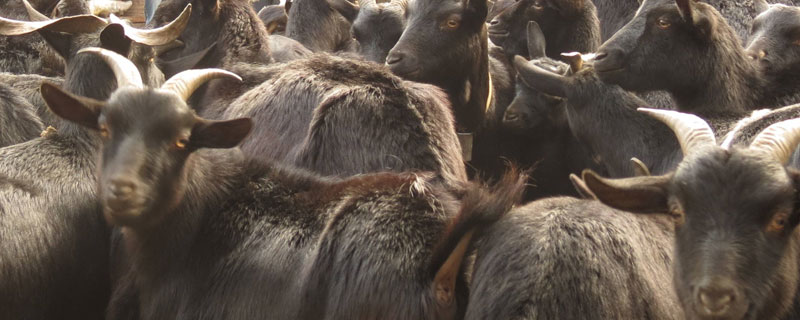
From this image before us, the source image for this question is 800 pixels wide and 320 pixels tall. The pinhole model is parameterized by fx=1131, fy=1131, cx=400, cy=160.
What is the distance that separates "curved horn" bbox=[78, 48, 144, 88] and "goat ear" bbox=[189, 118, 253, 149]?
516mm

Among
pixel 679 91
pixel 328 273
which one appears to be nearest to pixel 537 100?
pixel 679 91

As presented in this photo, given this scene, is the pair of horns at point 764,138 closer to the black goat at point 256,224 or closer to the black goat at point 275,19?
the black goat at point 256,224

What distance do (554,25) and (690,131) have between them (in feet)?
14.0

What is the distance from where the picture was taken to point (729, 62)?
22.1ft

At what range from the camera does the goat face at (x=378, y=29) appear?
28.1 feet

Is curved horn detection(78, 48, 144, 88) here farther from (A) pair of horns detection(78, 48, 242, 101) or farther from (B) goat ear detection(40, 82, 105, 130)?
(B) goat ear detection(40, 82, 105, 130)

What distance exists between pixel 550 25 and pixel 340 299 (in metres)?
4.90

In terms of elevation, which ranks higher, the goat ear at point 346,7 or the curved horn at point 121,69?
the curved horn at point 121,69

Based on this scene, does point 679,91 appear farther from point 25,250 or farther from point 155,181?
point 25,250

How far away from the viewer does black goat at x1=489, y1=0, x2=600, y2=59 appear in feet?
29.6

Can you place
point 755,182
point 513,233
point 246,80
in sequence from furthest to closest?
point 246,80 < point 513,233 < point 755,182

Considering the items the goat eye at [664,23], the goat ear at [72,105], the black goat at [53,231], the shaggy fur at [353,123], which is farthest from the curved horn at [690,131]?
the black goat at [53,231]

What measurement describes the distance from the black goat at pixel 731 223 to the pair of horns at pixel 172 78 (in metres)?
2.20

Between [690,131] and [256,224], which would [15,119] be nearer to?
[256,224]
